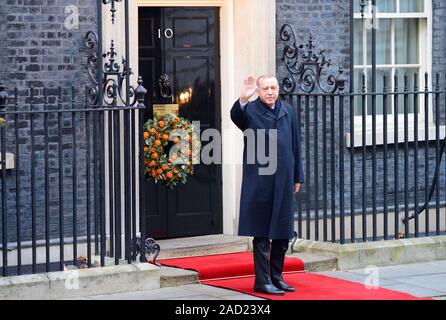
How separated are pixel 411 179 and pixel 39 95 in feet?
14.4

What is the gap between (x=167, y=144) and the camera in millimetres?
11133

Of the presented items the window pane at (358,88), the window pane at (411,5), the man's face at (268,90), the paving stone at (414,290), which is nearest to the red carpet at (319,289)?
the paving stone at (414,290)

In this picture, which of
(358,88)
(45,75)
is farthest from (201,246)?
(358,88)

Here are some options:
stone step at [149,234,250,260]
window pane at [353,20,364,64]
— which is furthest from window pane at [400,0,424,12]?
stone step at [149,234,250,260]

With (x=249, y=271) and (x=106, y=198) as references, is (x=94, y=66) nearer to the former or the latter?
(x=106, y=198)

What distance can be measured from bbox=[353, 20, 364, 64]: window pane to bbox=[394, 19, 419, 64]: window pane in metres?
0.56

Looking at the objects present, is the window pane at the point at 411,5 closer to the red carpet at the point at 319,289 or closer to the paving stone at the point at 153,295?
the red carpet at the point at 319,289

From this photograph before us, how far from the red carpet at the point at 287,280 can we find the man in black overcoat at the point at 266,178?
0.31 meters

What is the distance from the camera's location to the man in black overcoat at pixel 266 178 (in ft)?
31.0

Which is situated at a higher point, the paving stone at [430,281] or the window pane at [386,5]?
the window pane at [386,5]

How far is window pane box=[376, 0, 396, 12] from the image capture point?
12680 mm

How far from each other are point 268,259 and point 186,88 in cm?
264

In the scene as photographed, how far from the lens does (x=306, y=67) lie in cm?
1176

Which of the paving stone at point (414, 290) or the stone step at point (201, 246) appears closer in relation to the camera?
the paving stone at point (414, 290)
